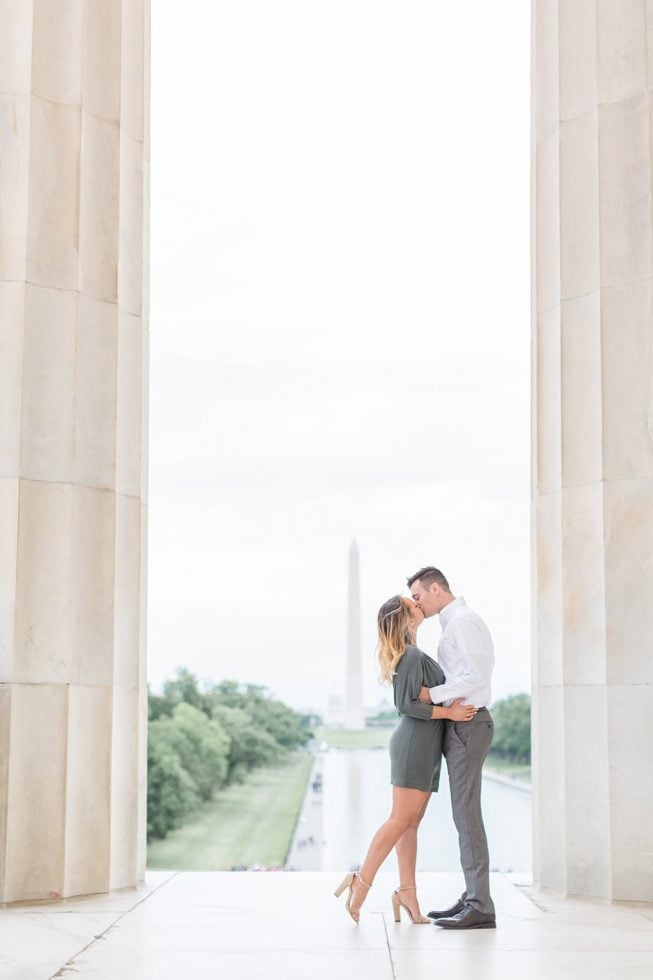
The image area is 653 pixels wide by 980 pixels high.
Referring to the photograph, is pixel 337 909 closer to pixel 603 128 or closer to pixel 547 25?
pixel 603 128

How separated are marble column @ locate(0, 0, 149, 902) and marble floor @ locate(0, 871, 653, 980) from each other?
3.53 feet

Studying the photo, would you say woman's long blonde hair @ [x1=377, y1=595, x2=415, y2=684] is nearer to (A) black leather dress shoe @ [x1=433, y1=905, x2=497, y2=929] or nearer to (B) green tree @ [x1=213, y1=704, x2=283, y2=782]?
(A) black leather dress shoe @ [x1=433, y1=905, x2=497, y2=929]

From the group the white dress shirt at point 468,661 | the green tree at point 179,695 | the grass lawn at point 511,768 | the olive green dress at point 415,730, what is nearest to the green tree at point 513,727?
the grass lawn at point 511,768

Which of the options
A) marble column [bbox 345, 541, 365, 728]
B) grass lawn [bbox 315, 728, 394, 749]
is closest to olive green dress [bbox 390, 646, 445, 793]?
marble column [bbox 345, 541, 365, 728]

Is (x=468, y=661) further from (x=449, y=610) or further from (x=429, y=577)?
(x=429, y=577)

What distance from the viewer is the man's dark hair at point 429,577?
1218cm

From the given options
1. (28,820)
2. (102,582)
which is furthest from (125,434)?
(28,820)

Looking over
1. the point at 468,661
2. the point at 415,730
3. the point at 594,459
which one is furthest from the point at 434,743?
the point at 594,459

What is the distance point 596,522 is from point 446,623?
2905 mm

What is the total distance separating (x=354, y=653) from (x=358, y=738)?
1737 centimetres

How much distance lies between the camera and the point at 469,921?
11.5 meters

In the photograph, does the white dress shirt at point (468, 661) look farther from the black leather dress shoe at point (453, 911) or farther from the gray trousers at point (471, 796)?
the black leather dress shoe at point (453, 911)

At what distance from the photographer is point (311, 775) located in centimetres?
11694

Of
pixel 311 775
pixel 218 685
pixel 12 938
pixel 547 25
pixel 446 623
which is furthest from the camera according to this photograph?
pixel 218 685
